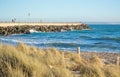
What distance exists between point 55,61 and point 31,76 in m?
3.32

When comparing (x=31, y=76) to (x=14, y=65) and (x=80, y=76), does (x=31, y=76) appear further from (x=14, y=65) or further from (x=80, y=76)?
(x=80, y=76)

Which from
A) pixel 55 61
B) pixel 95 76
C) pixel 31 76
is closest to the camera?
pixel 31 76

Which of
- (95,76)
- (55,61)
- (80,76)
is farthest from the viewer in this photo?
(55,61)

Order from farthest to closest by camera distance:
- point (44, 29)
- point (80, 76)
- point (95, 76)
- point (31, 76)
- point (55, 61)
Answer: point (44, 29) → point (55, 61) → point (80, 76) → point (95, 76) → point (31, 76)

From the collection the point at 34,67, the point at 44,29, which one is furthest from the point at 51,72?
the point at 44,29

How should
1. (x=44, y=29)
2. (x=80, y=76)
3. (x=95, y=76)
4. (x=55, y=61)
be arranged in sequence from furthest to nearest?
(x=44, y=29) → (x=55, y=61) → (x=80, y=76) → (x=95, y=76)

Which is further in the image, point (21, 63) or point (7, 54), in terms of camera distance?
point (7, 54)

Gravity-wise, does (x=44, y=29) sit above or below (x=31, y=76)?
below

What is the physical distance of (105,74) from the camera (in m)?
8.62

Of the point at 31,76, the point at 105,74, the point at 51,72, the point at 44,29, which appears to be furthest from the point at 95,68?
the point at 44,29

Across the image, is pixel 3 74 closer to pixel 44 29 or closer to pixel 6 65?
pixel 6 65

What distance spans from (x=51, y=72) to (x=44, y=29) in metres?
56.8

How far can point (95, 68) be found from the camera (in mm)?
8633

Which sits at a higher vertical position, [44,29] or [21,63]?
[21,63]
